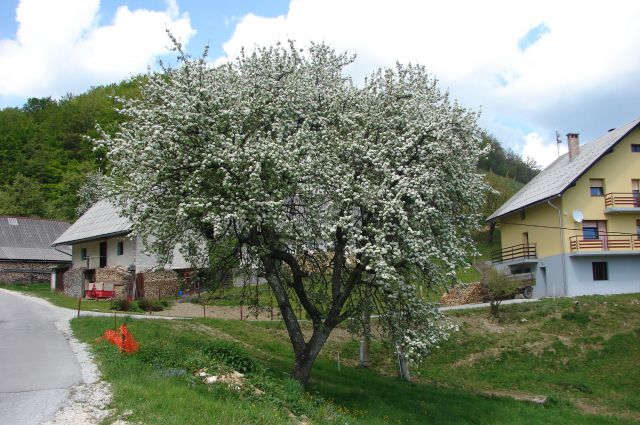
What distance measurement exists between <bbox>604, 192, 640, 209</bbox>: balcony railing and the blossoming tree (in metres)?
26.3

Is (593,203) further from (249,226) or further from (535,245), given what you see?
(249,226)

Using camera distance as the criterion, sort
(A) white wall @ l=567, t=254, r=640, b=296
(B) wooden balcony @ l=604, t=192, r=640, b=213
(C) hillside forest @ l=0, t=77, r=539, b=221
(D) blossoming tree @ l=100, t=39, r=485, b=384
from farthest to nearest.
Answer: (C) hillside forest @ l=0, t=77, r=539, b=221
(B) wooden balcony @ l=604, t=192, r=640, b=213
(A) white wall @ l=567, t=254, r=640, b=296
(D) blossoming tree @ l=100, t=39, r=485, b=384

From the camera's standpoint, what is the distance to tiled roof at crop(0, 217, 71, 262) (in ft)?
184

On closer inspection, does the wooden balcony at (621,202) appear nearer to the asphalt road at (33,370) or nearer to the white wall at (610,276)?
the white wall at (610,276)

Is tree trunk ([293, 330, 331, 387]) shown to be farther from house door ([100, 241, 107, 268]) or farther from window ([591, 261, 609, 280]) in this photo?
house door ([100, 241, 107, 268])

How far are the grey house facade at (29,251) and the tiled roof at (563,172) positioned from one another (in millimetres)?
39222

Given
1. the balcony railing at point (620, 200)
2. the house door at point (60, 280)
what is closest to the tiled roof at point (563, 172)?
the balcony railing at point (620, 200)

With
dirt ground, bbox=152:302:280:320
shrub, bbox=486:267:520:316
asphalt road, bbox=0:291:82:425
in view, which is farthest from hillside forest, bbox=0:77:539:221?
asphalt road, bbox=0:291:82:425

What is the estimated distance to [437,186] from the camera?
53.7ft

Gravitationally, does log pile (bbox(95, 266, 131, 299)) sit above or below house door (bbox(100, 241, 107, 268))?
below

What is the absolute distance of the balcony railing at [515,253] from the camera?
43.0 m

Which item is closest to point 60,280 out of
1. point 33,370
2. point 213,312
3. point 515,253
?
point 213,312

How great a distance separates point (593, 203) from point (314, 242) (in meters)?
30.5

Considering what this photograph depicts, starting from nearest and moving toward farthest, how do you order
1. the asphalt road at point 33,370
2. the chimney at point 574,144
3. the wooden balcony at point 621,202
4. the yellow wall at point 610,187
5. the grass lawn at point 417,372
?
the asphalt road at point 33,370 < the grass lawn at point 417,372 < the wooden balcony at point 621,202 < the yellow wall at point 610,187 < the chimney at point 574,144
